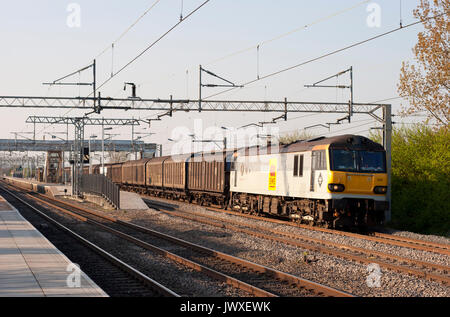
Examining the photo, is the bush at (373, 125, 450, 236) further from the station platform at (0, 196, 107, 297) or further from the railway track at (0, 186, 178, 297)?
the station platform at (0, 196, 107, 297)

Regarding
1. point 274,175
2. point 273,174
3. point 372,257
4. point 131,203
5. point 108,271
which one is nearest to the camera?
point 108,271

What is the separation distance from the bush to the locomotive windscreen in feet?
14.9

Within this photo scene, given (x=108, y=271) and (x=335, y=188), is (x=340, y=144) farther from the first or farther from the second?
(x=108, y=271)

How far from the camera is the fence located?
3368 cm

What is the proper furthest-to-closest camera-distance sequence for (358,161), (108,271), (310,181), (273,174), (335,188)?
1. (273,174)
2. (310,181)
3. (358,161)
4. (335,188)
5. (108,271)

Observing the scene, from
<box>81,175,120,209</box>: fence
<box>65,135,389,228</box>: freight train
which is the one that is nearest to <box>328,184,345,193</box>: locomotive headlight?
<box>65,135,389,228</box>: freight train

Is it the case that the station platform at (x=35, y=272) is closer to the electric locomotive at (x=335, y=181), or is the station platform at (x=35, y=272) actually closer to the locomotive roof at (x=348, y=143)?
the electric locomotive at (x=335, y=181)

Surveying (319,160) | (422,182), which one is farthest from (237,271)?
(422,182)

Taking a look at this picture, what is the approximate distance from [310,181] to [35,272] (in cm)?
1251

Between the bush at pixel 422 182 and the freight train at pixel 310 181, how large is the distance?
14.8 feet

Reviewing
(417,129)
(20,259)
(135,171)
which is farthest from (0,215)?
(135,171)

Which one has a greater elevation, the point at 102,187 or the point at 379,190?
the point at 379,190

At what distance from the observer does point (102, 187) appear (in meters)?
38.4

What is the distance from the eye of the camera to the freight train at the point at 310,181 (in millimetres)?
20156
